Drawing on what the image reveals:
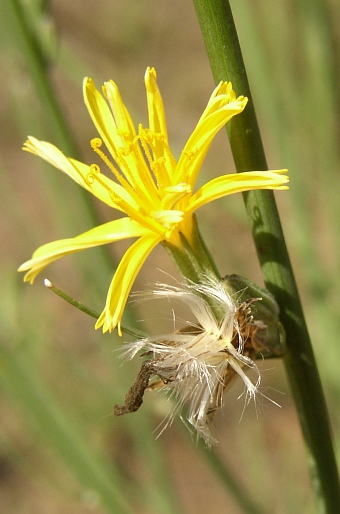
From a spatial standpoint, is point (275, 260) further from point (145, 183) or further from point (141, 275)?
point (141, 275)

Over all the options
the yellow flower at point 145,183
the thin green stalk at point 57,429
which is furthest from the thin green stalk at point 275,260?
the thin green stalk at point 57,429

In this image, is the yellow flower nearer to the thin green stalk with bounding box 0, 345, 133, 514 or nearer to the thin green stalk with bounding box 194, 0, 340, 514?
the thin green stalk with bounding box 194, 0, 340, 514

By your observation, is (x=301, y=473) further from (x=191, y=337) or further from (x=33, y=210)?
(x=33, y=210)

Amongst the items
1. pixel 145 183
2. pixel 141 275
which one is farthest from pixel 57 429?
pixel 141 275

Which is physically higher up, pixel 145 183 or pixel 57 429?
pixel 145 183

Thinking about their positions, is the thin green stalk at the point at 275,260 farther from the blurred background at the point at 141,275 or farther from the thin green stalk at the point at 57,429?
the thin green stalk at the point at 57,429

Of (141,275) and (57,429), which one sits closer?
(57,429)
